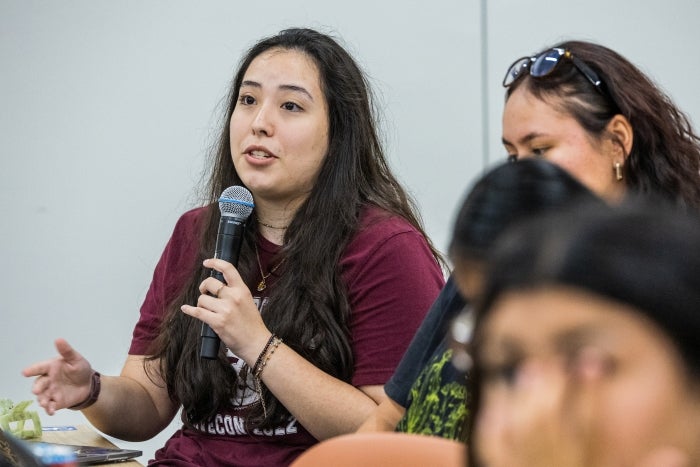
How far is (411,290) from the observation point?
1804 millimetres

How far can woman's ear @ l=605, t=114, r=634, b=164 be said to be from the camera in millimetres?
1347

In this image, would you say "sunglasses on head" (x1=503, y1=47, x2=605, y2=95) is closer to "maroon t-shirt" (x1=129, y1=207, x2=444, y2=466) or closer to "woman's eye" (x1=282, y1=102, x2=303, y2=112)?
"maroon t-shirt" (x1=129, y1=207, x2=444, y2=466)

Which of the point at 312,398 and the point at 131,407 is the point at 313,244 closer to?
the point at 312,398

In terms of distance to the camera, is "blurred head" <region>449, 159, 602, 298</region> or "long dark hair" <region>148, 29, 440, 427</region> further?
"long dark hair" <region>148, 29, 440, 427</region>

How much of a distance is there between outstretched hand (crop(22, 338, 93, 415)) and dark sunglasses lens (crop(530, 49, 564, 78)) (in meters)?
0.99

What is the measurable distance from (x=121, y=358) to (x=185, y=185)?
21.2 inches

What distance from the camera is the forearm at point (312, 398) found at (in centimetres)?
170

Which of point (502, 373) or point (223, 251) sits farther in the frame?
point (223, 251)

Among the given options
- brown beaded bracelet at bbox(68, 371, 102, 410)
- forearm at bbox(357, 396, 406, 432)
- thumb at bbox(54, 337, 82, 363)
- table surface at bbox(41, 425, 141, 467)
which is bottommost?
table surface at bbox(41, 425, 141, 467)

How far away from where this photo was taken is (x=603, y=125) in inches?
53.7

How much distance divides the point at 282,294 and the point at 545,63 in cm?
69

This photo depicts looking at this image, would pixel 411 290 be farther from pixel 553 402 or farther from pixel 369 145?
pixel 553 402

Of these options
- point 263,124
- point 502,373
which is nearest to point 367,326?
point 263,124

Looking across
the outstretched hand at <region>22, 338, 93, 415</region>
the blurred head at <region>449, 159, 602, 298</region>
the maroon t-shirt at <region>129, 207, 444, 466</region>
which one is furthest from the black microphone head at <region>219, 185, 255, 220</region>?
the blurred head at <region>449, 159, 602, 298</region>
